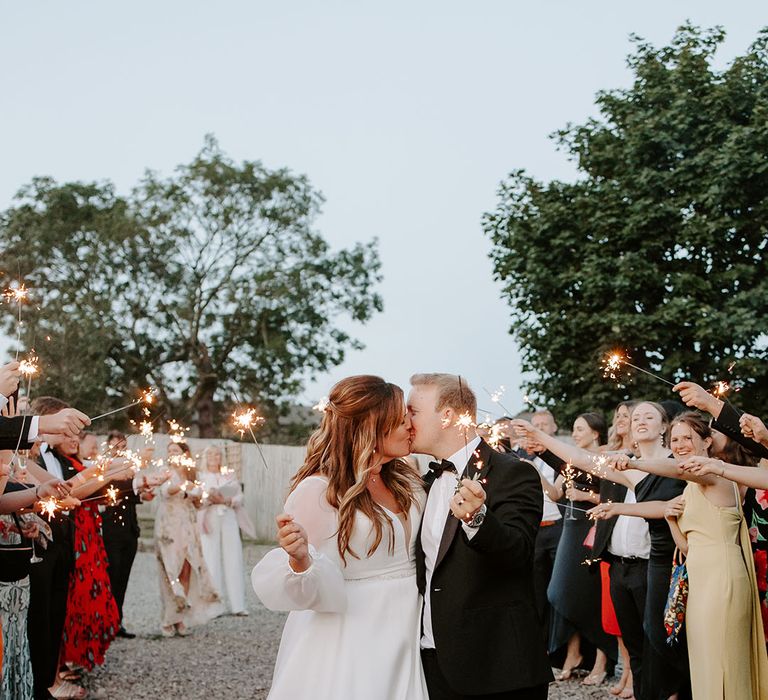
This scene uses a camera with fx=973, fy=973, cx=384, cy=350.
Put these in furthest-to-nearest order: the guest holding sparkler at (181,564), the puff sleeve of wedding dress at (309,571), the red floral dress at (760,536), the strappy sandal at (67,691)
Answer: the guest holding sparkler at (181,564), the strappy sandal at (67,691), the red floral dress at (760,536), the puff sleeve of wedding dress at (309,571)

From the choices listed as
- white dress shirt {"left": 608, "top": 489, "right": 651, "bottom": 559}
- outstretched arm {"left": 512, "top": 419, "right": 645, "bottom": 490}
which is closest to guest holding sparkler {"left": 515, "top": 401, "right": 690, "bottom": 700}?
outstretched arm {"left": 512, "top": 419, "right": 645, "bottom": 490}

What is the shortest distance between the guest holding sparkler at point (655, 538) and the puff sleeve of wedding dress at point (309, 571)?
2619mm

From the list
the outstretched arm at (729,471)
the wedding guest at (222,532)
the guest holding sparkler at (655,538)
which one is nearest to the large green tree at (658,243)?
the wedding guest at (222,532)

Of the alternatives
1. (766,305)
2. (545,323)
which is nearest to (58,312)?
(545,323)

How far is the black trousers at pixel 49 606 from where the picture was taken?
6.91m

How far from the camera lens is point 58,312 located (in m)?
34.4

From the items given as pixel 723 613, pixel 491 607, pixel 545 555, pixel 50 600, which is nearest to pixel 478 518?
pixel 491 607

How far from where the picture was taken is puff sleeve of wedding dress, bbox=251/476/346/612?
3.76 meters

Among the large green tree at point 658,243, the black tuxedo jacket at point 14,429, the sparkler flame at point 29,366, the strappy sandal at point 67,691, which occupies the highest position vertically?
the large green tree at point 658,243

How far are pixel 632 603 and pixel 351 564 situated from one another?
4.04 metres

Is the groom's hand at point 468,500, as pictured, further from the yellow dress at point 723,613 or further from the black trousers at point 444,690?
the yellow dress at point 723,613

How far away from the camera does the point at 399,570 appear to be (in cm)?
419

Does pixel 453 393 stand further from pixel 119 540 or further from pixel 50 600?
pixel 119 540

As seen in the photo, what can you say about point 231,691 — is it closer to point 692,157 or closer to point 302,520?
point 302,520
